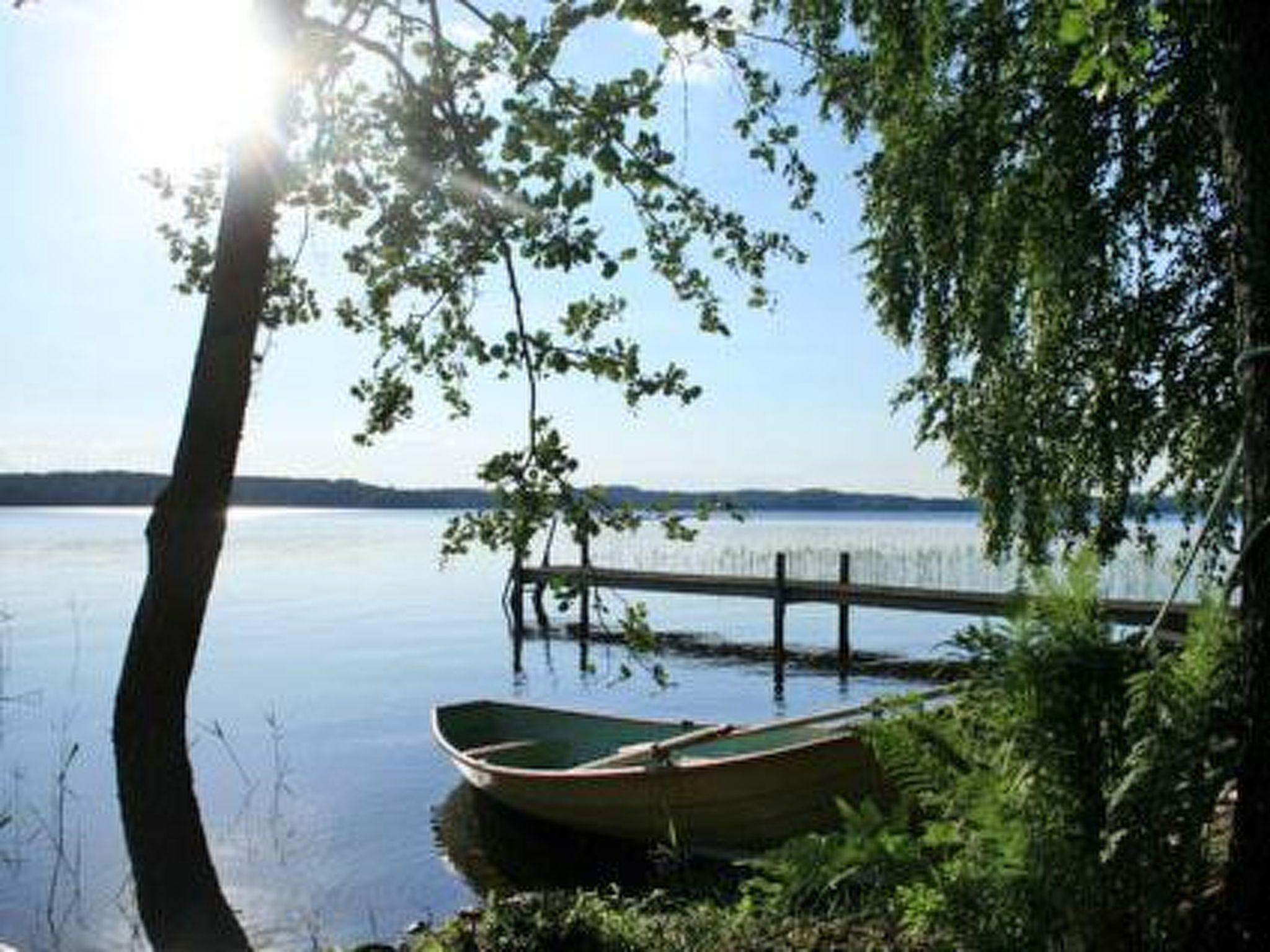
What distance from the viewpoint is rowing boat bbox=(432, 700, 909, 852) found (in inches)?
438

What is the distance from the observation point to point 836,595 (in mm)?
29062

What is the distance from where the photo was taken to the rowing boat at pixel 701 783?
11.1m

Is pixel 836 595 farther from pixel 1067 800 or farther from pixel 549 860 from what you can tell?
pixel 1067 800

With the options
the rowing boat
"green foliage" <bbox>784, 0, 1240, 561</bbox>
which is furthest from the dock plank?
"green foliage" <bbox>784, 0, 1240, 561</bbox>

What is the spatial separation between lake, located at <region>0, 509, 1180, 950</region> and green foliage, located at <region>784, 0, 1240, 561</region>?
2101mm

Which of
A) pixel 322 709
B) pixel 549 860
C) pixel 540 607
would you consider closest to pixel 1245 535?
pixel 549 860

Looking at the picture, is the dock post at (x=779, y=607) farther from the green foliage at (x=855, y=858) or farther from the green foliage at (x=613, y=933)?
the green foliage at (x=855, y=858)

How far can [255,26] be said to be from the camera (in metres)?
4.50

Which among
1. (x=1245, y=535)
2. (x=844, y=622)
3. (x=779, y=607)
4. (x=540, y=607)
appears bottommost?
(x=540, y=607)

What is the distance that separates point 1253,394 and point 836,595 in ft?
85.1

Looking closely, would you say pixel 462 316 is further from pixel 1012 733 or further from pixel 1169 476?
pixel 1169 476

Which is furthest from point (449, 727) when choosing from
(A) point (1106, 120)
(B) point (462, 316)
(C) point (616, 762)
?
(B) point (462, 316)

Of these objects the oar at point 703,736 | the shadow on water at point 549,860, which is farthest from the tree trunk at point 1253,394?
the shadow on water at point 549,860

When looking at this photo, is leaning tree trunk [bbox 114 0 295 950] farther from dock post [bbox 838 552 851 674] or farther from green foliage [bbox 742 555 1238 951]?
dock post [bbox 838 552 851 674]
